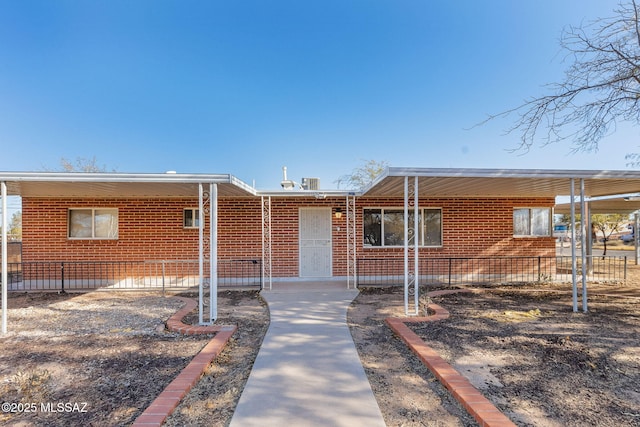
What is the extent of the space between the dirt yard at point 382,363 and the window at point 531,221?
3553mm

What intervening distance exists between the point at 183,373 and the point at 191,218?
6.37 meters

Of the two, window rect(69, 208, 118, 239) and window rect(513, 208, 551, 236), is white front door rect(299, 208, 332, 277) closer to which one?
window rect(69, 208, 118, 239)

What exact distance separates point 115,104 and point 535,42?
16.9 meters

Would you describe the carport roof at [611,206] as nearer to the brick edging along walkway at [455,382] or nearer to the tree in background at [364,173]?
the brick edging along walkway at [455,382]

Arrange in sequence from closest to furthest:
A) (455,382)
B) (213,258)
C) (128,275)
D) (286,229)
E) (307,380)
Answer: (455,382) → (307,380) → (213,258) → (128,275) → (286,229)

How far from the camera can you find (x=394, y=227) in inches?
364

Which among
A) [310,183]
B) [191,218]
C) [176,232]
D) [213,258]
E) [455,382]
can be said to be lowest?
[455,382]

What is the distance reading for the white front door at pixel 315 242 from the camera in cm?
898

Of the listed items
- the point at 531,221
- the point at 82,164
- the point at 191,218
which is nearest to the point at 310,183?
the point at 191,218

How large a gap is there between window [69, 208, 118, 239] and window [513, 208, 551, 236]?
11931 mm

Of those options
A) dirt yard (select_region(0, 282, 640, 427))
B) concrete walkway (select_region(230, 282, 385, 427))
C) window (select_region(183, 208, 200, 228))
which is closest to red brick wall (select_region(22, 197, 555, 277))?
window (select_region(183, 208, 200, 228))

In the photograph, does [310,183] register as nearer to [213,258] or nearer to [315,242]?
[315,242]

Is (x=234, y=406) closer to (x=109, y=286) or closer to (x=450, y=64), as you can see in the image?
(x=109, y=286)

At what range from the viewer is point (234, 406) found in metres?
2.67
